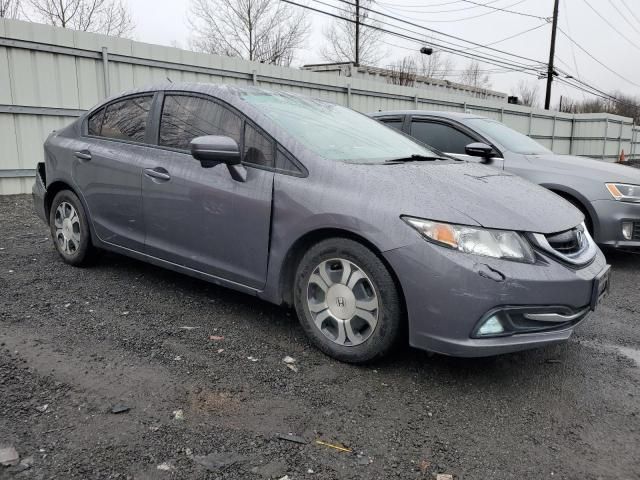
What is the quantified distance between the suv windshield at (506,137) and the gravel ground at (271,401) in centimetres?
270

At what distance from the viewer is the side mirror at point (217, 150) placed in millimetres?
3195

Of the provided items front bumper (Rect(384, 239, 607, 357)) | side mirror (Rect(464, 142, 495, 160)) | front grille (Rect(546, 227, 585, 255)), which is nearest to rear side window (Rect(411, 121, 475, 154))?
side mirror (Rect(464, 142, 495, 160))

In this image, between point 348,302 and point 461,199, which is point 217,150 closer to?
point 348,302

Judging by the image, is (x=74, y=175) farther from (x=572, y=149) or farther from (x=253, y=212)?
(x=572, y=149)

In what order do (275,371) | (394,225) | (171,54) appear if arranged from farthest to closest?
(171,54) < (275,371) < (394,225)

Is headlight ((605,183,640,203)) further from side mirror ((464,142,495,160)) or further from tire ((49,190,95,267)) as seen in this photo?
tire ((49,190,95,267))

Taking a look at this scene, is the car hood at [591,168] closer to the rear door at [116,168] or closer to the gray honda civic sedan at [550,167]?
the gray honda civic sedan at [550,167]

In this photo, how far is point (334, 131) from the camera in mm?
3604

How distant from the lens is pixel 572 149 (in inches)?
949

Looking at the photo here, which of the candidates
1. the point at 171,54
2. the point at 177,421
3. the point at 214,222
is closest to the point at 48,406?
the point at 177,421

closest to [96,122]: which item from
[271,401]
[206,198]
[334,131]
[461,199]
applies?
[206,198]

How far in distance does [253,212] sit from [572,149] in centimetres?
2422

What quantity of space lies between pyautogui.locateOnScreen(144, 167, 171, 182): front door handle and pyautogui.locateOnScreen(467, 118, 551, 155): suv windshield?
381 cm

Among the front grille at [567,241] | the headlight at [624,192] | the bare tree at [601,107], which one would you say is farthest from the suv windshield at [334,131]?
the bare tree at [601,107]
